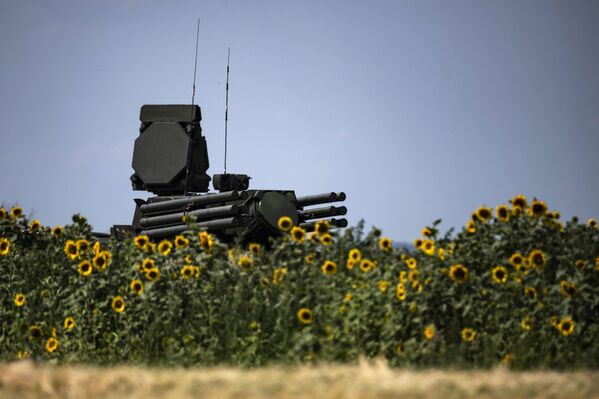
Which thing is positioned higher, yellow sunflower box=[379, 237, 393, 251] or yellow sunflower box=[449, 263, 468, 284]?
yellow sunflower box=[379, 237, 393, 251]

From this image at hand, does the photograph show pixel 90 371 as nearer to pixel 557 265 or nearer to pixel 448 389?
pixel 448 389

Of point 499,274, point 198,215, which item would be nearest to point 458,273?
point 499,274

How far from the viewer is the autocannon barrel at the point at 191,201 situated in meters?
14.1

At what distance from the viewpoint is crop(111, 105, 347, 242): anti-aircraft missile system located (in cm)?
1421

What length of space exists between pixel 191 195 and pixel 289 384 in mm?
11178

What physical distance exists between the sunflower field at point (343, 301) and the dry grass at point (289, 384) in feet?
3.42

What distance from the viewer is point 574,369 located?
6.53 metres

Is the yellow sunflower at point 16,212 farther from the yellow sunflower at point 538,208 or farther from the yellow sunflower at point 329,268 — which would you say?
the yellow sunflower at point 538,208

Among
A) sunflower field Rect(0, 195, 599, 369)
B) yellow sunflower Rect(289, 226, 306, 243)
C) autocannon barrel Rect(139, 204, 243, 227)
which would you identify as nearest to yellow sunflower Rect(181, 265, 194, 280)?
sunflower field Rect(0, 195, 599, 369)

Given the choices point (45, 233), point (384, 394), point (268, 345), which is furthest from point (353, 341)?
point (45, 233)

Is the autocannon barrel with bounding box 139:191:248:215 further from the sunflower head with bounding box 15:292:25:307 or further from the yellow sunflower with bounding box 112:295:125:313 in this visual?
the yellow sunflower with bounding box 112:295:125:313

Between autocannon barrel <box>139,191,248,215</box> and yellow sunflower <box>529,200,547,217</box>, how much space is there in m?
7.34

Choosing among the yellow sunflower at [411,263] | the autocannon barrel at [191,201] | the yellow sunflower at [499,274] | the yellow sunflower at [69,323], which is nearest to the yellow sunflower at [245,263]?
the yellow sunflower at [411,263]

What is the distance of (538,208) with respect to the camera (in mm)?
7363
